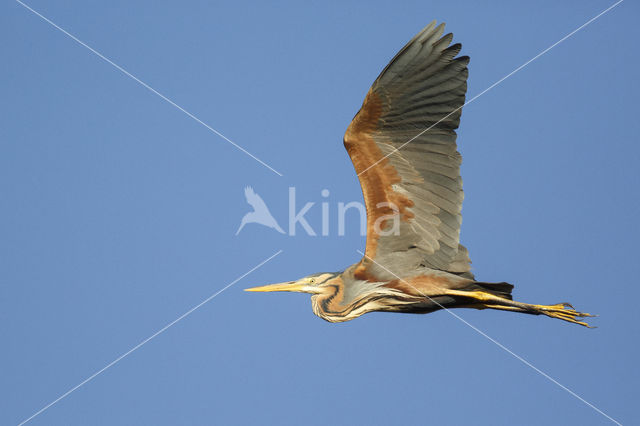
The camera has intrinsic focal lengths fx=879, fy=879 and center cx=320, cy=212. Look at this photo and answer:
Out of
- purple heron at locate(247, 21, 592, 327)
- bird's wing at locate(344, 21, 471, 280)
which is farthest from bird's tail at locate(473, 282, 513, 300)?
bird's wing at locate(344, 21, 471, 280)

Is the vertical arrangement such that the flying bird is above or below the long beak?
above

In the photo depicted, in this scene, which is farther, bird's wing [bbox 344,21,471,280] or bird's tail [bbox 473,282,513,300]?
bird's tail [bbox 473,282,513,300]

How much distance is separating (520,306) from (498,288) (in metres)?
0.28

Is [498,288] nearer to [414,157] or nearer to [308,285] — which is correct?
[414,157]

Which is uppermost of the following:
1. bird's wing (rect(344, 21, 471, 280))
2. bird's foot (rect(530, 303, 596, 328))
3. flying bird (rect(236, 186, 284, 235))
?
flying bird (rect(236, 186, 284, 235))

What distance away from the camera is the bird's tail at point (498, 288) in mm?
8221

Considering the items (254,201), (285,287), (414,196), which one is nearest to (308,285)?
(285,287)

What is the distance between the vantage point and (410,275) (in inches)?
332

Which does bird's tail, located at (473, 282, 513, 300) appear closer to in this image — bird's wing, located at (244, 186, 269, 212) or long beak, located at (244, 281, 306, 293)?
long beak, located at (244, 281, 306, 293)

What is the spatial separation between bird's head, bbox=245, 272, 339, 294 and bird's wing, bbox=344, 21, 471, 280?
0.55 m

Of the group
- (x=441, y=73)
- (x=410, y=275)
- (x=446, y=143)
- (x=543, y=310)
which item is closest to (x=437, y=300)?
(x=410, y=275)

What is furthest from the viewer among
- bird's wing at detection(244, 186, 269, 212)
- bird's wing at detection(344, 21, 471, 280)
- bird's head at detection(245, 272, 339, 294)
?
bird's wing at detection(244, 186, 269, 212)

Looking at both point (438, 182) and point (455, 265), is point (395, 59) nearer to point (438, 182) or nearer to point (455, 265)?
point (438, 182)

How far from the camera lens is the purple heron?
7.80 meters
